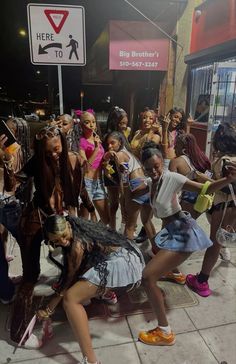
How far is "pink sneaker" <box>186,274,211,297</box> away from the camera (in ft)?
10.6

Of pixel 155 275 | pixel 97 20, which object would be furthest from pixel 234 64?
pixel 97 20

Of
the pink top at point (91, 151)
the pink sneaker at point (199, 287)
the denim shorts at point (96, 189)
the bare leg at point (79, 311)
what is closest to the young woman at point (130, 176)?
the pink top at point (91, 151)

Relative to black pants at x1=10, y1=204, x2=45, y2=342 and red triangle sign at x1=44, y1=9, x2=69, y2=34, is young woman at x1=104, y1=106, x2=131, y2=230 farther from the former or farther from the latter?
black pants at x1=10, y1=204, x2=45, y2=342

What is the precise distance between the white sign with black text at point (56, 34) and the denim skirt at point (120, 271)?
9.56ft

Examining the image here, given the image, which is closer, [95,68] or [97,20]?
[97,20]

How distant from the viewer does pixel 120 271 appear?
7.65ft

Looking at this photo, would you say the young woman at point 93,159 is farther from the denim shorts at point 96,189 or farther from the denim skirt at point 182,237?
the denim skirt at point 182,237

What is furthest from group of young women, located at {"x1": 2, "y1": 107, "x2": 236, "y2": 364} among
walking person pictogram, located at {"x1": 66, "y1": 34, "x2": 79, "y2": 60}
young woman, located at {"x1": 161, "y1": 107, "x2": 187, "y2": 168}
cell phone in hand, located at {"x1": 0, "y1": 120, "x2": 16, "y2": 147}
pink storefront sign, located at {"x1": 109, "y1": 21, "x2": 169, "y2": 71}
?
pink storefront sign, located at {"x1": 109, "y1": 21, "x2": 169, "y2": 71}

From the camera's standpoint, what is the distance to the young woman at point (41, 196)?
2510 millimetres

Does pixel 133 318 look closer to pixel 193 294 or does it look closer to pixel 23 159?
pixel 193 294

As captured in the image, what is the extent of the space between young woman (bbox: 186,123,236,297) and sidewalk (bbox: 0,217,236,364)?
0.56 feet

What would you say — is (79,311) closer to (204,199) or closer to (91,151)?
(204,199)

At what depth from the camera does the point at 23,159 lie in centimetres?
344

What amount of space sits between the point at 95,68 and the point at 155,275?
464 inches
